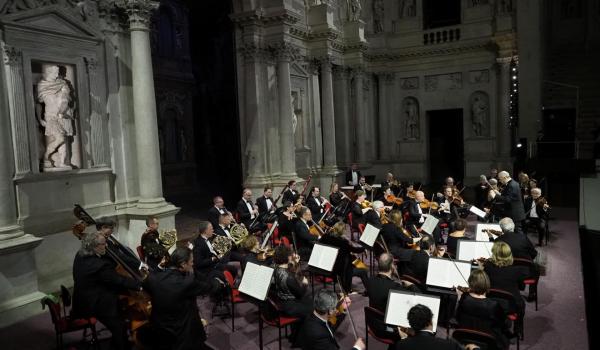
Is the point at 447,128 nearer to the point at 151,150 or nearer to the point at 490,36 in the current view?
the point at 490,36

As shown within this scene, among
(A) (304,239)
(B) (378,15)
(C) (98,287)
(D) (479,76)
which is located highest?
(B) (378,15)

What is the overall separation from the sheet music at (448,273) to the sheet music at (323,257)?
60.3 inches

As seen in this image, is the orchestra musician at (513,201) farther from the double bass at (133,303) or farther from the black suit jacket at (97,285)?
the black suit jacket at (97,285)

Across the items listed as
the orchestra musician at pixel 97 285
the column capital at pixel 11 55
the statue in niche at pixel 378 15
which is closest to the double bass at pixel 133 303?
the orchestra musician at pixel 97 285

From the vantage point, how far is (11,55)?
8.47 meters

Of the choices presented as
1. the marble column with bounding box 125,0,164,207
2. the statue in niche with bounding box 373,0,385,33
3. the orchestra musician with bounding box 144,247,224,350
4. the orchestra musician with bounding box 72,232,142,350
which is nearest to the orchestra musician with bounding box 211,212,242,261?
the marble column with bounding box 125,0,164,207

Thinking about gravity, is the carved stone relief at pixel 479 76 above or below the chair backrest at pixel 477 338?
above

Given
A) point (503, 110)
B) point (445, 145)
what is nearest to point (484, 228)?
point (503, 110)

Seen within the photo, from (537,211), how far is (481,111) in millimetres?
11647

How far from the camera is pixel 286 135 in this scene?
15891 millimetres

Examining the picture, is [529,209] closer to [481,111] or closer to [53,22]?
[481,111]

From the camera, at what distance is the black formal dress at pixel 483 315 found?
5.32 meters

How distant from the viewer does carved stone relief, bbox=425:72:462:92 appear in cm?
2275

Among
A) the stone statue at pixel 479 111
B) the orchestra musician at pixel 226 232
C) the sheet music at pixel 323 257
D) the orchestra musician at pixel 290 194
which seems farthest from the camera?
the stone statue at pixel 479 111
